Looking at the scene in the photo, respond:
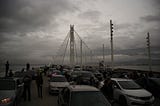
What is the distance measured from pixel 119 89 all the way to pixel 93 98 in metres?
4.73

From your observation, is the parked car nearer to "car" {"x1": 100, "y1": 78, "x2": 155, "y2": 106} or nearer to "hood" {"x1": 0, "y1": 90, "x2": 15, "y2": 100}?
"car" {"x1": 100, "y1": 78, "x2": 155, "y2": 106}

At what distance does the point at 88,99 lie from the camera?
608 cm

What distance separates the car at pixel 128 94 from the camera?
9312mm

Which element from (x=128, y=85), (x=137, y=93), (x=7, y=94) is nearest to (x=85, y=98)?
(x=7, y=94)

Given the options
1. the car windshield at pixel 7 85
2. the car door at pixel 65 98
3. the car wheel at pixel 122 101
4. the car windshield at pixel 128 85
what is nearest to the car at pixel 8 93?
the car windshield at pixel 7 85

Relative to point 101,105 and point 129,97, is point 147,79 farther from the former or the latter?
point 101,105

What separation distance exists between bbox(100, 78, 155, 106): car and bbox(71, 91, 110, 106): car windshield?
3.64m

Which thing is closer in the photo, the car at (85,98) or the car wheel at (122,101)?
Result: the car at (85,98)

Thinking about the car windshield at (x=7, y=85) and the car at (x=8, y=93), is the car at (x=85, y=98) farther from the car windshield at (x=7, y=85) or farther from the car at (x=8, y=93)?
the car windshield at (x=7, y=85)

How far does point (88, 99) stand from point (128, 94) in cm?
418

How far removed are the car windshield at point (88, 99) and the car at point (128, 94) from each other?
3.64m

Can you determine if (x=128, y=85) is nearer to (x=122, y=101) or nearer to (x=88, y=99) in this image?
(x=122, y=101)

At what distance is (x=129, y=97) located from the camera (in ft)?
31.1

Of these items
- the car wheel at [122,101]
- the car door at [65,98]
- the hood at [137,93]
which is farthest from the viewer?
the car wheel at [122,101]
